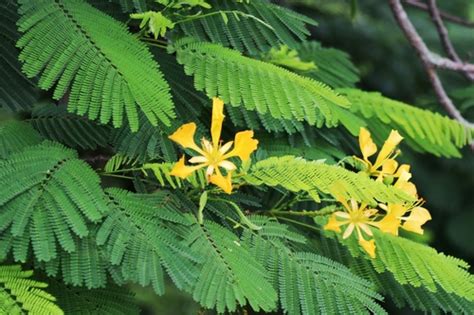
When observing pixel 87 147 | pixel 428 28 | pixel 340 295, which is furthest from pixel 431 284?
pixel 428 28

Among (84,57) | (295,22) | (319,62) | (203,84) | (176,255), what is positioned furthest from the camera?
(319,62)

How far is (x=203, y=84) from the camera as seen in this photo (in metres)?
1.71

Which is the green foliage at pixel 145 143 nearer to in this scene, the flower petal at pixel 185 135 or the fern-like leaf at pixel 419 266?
the flower petal at pixel 185 135

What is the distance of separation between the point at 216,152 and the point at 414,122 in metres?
0.82

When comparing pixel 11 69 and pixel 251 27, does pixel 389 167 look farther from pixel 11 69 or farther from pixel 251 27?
pixel 11 69

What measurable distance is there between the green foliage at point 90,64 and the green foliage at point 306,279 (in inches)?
13.7

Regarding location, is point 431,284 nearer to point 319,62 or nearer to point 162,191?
point 162,191

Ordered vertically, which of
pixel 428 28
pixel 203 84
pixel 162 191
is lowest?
pixel 428 28

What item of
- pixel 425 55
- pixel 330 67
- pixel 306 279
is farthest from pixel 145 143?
pixel 425 55

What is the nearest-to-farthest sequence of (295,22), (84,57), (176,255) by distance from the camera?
1. (176,255)
2. (84,57)
3. (295,22)

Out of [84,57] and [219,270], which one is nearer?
[219,270]

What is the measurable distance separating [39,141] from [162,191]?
30 cm

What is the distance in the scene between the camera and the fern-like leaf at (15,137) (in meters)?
1.62

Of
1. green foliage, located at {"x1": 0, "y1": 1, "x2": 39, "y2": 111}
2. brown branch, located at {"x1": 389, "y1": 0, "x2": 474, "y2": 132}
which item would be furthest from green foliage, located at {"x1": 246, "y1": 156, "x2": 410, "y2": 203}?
brown branch, located at {"x1": 389, "y1": 0, "x2": 474, "y2": 132}
